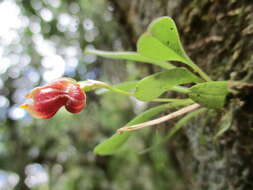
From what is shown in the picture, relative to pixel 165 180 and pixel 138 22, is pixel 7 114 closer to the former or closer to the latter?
pixel 165 180

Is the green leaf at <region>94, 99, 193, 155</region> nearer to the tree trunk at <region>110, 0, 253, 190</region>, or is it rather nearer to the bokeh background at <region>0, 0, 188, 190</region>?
the tree trunk at <region>110, 0, 253, 190</region>

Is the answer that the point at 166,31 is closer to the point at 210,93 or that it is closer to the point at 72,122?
the point at 210,93

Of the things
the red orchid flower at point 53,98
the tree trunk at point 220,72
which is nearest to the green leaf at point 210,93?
the tree trunk at point 220,72

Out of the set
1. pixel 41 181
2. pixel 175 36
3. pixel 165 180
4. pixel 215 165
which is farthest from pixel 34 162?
pixel 175 36

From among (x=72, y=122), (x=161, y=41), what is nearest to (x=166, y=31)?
(x=161, y=41)

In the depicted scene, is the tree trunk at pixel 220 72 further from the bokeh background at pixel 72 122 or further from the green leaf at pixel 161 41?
the bokeh background at pixel 72 122
